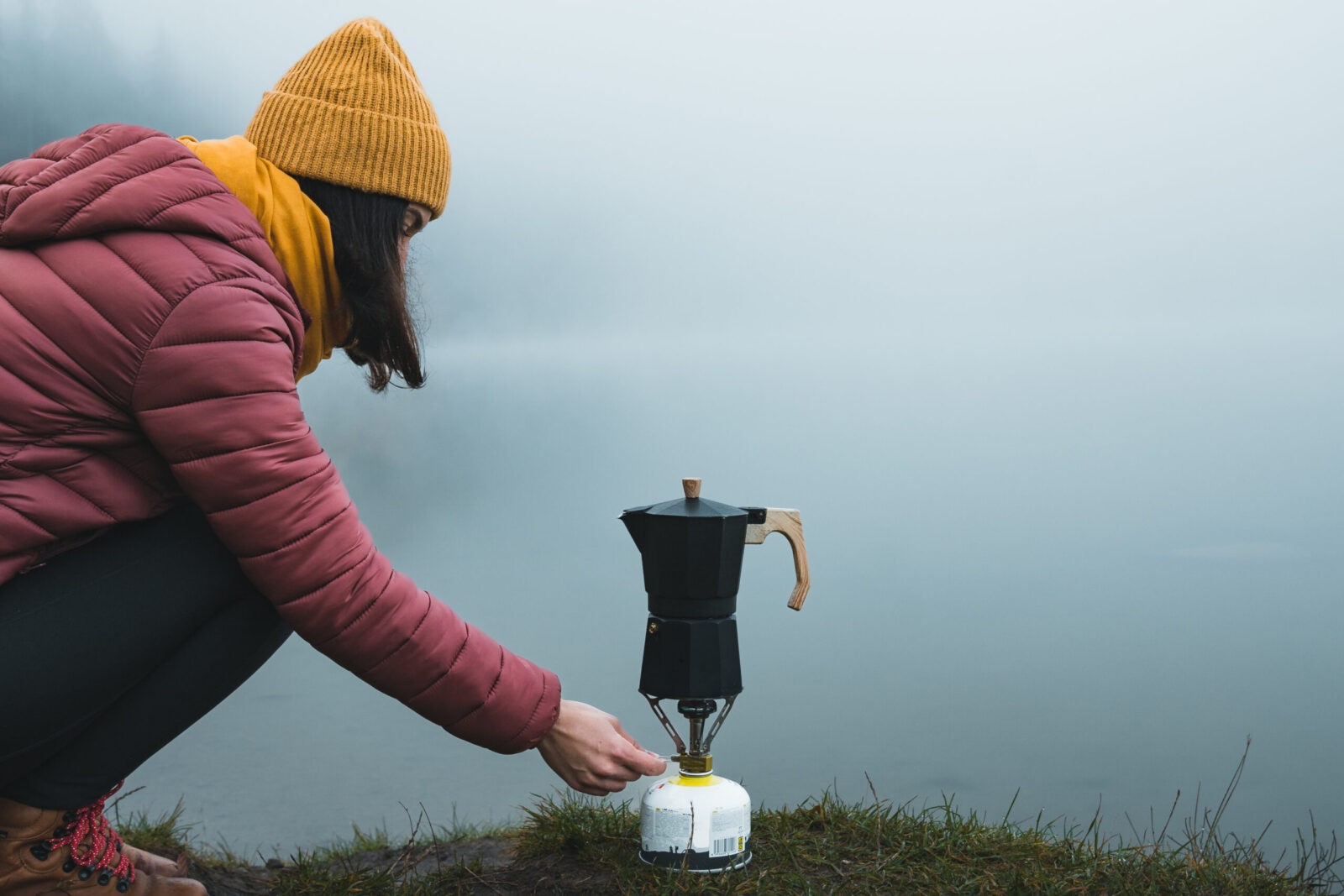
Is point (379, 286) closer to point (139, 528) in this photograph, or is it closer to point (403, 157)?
point (403, 157)

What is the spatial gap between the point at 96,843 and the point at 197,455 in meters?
0.89

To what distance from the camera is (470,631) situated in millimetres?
1854

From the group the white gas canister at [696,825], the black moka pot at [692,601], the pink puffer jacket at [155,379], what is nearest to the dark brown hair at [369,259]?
the pink puffer jacket at [155,379]

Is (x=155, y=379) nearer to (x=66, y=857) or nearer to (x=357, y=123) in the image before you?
(x=357, y=123)

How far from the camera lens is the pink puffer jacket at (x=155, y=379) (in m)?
1.57

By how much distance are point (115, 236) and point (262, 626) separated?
67cm

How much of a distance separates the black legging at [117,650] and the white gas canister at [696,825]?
862 mm

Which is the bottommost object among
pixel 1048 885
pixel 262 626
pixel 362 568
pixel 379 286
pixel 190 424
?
pixel 1048 885

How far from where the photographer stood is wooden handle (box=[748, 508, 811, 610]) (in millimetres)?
2471

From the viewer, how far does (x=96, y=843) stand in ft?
6.63

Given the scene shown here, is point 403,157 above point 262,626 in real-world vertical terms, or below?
above

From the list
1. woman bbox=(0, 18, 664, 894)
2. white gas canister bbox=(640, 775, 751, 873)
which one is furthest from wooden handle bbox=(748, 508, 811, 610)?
woman bbox=(0, 18, 664, 894)

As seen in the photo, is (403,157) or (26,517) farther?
(403,157)

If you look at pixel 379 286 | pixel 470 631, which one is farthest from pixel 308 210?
pixel 470 631
